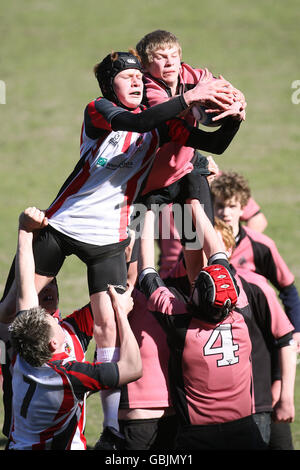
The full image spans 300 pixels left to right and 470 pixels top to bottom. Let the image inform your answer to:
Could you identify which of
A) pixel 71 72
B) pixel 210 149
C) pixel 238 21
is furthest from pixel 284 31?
pixel 210 149

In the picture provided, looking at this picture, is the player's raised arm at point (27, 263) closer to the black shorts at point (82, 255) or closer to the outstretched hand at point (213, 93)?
the black shorts at point (82, 255)

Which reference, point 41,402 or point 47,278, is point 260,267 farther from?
point 41,402

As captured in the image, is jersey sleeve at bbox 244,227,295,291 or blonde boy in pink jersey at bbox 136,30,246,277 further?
jersey sleeve at bbox 244,227,295,291

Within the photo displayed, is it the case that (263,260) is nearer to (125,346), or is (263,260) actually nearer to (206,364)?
(206,364)

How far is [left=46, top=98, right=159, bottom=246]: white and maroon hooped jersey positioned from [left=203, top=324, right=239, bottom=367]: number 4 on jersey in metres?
0.82

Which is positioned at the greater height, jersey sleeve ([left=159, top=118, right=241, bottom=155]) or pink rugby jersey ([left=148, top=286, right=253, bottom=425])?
jersey sleeve ([left=159, top=118, right=241, bottom=155])

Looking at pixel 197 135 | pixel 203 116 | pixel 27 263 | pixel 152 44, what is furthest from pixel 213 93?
pixel 27 263

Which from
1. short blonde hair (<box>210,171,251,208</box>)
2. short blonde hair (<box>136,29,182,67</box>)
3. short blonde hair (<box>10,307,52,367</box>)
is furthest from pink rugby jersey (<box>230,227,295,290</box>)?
short blonde hair (<box>10,307,52,367</box>)

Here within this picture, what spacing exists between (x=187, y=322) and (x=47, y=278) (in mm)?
888

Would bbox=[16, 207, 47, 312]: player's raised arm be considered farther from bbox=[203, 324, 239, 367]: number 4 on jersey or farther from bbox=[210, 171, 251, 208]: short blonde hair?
bbox=[210, 171, 251, 208]: short blonde hair

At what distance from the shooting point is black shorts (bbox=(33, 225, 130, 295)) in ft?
14.1

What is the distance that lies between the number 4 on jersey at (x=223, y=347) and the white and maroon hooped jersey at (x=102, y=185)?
32.3 inches

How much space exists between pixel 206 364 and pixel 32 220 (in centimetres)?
130

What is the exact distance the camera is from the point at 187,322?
13.7ft
